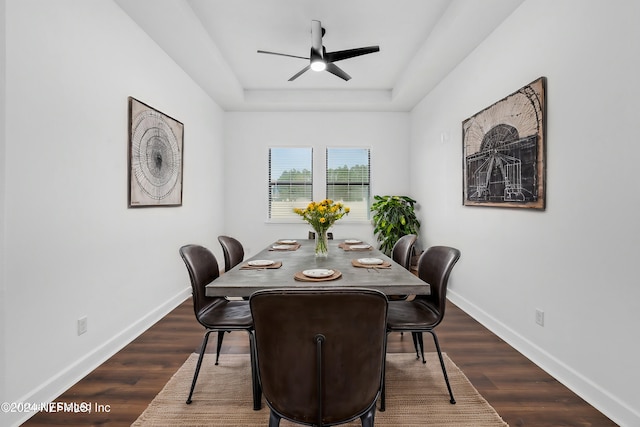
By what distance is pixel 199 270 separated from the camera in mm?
1975

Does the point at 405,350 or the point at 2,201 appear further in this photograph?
the point at 405,350

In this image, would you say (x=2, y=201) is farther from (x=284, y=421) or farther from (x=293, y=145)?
(x=293, y=145)

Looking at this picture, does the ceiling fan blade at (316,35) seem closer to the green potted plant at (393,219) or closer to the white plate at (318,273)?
the white plate at (318,273)

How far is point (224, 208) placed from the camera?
544 centimetres

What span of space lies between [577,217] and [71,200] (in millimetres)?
3272

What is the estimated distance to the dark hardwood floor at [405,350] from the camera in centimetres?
169

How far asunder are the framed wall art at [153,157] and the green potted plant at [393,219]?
2.97m

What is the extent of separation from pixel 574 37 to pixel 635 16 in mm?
395

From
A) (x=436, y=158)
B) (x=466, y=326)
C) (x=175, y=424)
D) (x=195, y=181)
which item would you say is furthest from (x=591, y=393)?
(x=195, y=181)

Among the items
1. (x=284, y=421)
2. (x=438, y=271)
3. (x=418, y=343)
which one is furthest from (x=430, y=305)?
(x=284, y=421)

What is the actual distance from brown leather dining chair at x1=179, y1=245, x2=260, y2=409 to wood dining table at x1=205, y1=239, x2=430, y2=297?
20 centimetres

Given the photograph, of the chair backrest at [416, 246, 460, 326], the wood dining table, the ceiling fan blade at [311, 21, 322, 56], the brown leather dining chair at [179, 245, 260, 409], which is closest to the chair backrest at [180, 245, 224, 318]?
the brown leather dining chair at [179, 245, 260, 409]

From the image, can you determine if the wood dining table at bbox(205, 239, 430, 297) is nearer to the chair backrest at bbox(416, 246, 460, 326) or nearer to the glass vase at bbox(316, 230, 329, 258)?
the glass vase at bbox(316, 230, 329, 258)

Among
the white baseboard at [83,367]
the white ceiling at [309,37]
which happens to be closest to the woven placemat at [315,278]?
the white baseboard at [83,367]
